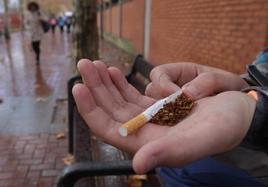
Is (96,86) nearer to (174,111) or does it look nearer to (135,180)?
(174,111)

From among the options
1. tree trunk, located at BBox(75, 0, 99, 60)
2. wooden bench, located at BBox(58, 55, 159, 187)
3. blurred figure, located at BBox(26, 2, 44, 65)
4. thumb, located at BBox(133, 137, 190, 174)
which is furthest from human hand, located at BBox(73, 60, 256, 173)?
blurred figure, located at BBox(26, 2, 44, 65)

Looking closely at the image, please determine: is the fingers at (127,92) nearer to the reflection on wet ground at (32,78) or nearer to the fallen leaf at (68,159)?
the fallen leaf at (68,159)

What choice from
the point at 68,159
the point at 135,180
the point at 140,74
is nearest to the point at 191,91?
the point at 135,180

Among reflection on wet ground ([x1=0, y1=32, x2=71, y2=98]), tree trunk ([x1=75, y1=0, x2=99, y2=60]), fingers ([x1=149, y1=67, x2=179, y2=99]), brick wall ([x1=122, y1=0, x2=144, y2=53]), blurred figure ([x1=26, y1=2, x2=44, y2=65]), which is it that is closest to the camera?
fingers ([x1=149, y1=67, x2=179, y2=99])

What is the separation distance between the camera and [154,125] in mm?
1381

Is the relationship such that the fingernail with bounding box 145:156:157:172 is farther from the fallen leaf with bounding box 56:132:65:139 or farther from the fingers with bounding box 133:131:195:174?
the fallen leaf with bounding box 56:132:65:139

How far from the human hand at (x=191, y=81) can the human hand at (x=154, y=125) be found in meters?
0.07

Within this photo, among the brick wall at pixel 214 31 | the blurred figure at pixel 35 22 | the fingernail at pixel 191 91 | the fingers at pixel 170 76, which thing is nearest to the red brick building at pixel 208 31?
the brick wall at pixel 214 31

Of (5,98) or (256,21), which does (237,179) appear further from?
(5,98)

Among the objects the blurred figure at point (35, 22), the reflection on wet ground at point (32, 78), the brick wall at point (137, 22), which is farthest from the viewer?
the blurred figure at point (35, 22)

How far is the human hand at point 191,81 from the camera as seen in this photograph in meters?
1.58

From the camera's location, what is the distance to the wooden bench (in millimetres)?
1990

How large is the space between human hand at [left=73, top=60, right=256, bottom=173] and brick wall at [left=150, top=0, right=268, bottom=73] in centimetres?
251

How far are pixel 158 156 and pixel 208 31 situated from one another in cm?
451
